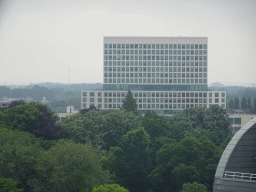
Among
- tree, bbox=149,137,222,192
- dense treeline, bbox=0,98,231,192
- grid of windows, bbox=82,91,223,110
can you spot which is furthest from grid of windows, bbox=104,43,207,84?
tree, bbox=149,137,222,192

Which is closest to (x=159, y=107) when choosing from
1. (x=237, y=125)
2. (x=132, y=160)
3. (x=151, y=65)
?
(x=151, y=65)

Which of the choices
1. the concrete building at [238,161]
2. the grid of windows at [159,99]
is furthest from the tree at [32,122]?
the grid of windows at [159,99]

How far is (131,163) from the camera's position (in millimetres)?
58219

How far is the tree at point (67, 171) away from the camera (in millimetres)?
41156

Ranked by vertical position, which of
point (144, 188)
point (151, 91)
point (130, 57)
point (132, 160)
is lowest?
point (144, 188)

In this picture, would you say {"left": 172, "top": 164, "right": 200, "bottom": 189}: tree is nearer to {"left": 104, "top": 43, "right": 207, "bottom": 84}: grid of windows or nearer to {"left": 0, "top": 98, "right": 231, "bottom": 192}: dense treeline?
{"left": 0, "top": 98, "right": 231, "bottom": 192}: dense treeline

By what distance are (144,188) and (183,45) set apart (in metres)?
113

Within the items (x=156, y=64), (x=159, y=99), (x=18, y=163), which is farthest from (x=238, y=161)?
(x=156, y=64)

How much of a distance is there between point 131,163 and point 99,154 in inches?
272

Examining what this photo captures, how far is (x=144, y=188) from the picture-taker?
57.9 meters

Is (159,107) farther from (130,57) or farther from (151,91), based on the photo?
(130,57)

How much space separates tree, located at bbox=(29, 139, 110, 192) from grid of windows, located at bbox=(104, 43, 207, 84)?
119464 millimetres

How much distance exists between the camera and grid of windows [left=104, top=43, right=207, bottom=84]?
164 metres

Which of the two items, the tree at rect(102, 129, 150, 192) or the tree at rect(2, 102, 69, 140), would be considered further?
the tree at rect(2, 102, 69, 140)
